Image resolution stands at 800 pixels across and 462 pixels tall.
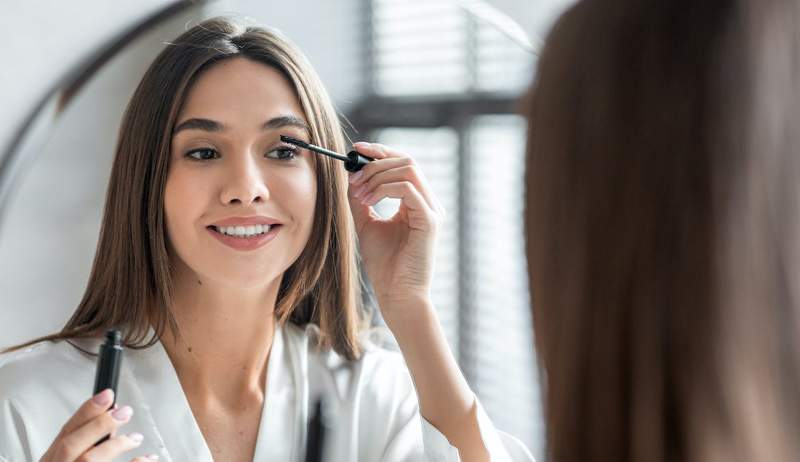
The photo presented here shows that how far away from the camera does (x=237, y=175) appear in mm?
661

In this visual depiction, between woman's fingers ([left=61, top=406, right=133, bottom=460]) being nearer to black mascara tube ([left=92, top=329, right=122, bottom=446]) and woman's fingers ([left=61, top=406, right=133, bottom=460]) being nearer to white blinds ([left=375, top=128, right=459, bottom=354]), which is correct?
black mascara tube ([left=92, top=329, right=122, bottom=446])

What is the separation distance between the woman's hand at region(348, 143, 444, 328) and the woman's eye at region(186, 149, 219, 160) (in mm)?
106

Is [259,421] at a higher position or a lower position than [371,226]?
lower

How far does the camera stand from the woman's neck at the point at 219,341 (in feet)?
2.35

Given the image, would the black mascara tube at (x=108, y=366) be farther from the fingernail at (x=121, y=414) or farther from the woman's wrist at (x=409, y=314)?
the woman's wrist at (x=409, y=314)

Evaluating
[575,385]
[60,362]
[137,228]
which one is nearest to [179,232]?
[137,228]

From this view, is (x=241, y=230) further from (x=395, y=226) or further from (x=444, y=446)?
(x=444, y=446)

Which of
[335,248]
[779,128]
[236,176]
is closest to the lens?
[779,128]

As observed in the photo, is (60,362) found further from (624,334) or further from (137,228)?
(624,334)

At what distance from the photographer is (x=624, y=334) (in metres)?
0.36

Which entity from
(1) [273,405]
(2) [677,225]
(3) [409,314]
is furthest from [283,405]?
(2) [677,225]

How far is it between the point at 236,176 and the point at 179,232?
71 mm

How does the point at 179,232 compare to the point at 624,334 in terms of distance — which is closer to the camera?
the point at 624,334

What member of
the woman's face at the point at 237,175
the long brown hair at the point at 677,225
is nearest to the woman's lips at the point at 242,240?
the woman's face at the point at 237,175
